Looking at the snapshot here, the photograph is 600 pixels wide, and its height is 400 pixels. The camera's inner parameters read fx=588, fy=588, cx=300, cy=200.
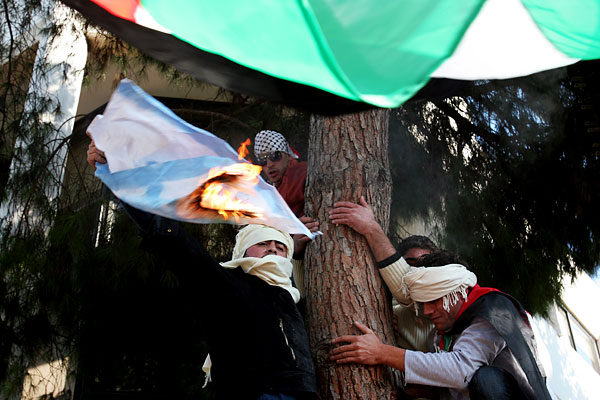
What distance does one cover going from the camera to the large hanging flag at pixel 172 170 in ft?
6.41

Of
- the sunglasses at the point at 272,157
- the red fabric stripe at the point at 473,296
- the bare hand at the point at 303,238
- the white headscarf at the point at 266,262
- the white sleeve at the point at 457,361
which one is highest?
the sunglasses at the point at 272,157

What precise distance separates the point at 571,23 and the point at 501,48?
19cm

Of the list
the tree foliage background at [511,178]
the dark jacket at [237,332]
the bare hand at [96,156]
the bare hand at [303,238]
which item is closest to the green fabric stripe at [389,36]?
the bare hand at [96,156]

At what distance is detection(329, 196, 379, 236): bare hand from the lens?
3141 mm

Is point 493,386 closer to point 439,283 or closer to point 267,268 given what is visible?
point 439,283

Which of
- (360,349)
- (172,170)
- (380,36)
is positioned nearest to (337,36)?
(380,36)

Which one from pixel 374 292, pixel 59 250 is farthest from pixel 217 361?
pixel 59 250

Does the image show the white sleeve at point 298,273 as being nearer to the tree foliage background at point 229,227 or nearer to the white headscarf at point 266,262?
the white headscarf at point 266,262

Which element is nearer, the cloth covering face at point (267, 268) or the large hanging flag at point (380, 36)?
the large hanging flag at point (380, 36)

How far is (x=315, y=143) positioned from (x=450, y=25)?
2.07 m

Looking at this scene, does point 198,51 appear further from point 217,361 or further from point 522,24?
point 217,361

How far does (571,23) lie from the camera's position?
1.60m

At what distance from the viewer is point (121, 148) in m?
2.03

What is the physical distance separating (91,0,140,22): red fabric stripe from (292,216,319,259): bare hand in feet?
5.67
